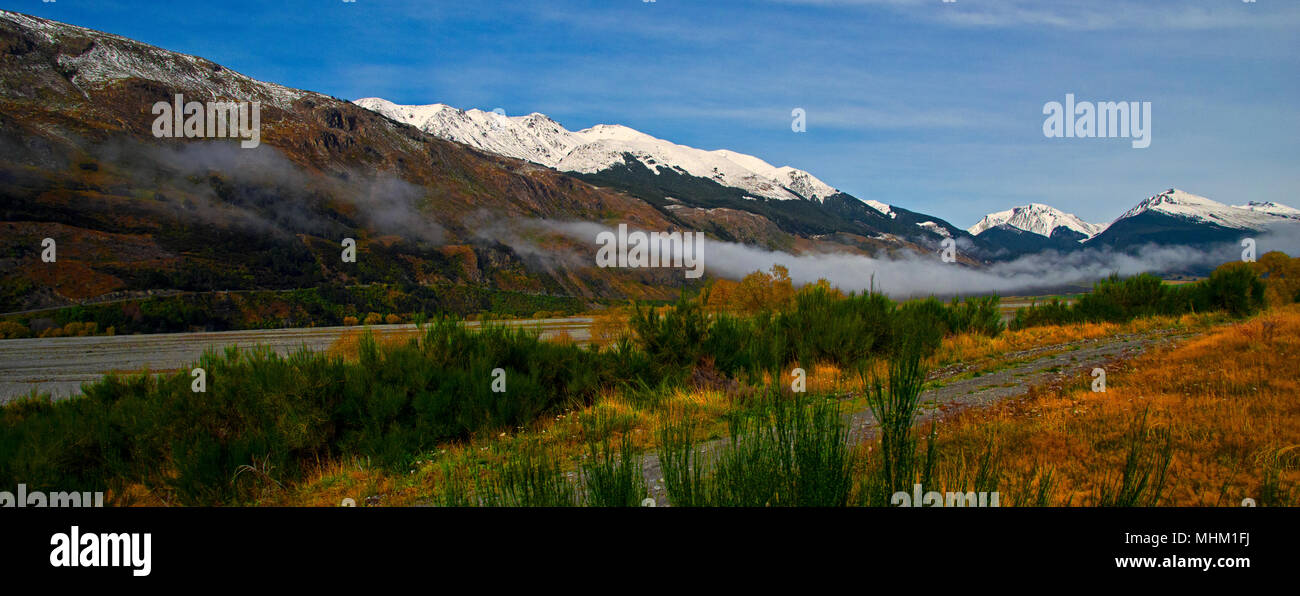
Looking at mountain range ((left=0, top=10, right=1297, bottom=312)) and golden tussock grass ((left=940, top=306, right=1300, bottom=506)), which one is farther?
mountain range ((left=0, top=10, right=1297, bottom=312))

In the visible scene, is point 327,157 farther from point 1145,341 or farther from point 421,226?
point 1145,341

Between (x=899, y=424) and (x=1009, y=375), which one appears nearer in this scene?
(x=899, y=424)

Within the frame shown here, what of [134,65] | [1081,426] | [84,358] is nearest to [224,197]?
[134,65]

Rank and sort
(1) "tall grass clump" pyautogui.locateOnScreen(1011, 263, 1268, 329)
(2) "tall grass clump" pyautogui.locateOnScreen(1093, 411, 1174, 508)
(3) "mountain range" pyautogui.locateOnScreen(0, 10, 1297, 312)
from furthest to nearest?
(3) "mountain range" pyautogui.locateOnScreen(0, 10, 1297, 312), (1) "tall grass clump" pyautogui.locateOnScreen(1011, 263, 1268, 329), (2) "tall grass clump" pyautogui.locateOnScreen(1093, 411, 1174, 508)

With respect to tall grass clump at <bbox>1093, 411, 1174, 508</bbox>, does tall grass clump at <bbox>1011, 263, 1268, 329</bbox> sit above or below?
above

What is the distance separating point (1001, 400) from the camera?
27.7 feet

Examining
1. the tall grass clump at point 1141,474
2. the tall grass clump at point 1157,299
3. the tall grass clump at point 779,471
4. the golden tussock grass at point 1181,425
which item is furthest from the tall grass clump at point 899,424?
the tall grass clump at point 1157,299

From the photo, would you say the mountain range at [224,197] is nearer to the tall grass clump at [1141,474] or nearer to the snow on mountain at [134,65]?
the snow on mountain at [134,65]

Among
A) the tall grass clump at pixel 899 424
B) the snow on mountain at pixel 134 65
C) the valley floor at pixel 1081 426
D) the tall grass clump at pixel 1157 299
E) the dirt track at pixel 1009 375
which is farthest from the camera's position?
the snow on mountain at pixel 134 65

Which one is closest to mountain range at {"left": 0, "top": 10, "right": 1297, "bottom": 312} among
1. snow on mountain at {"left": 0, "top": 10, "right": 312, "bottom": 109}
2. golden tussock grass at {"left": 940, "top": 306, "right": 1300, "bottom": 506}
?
snow on mountain at {"left": 0, "top": 10, "right": 312, "bottom": 109}

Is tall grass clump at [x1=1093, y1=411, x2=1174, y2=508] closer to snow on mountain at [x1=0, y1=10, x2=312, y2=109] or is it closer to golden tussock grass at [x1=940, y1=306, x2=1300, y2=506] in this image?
golden tussock grass at [x1=940, y1=306, x2=1300, y2=506]

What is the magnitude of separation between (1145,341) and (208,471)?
65.5 ft

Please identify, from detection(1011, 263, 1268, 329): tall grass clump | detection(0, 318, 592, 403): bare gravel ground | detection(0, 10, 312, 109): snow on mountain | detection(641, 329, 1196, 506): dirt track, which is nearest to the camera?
detection(641, 329, 1196, 506): dirt track

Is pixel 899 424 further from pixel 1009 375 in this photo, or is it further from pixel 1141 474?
pixel 1009 375
